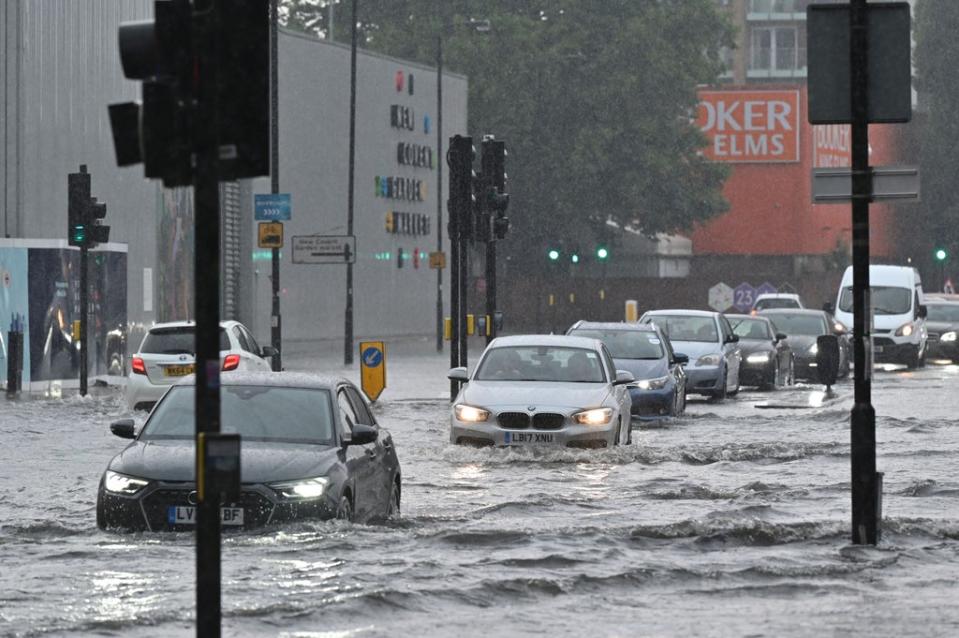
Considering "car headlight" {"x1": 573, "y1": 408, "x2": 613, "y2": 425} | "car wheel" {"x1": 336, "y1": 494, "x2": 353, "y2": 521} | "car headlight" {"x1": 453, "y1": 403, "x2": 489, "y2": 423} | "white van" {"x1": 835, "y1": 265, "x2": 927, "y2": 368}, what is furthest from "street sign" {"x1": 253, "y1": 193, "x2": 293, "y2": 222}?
"car wheel" {"x1": 336, "y1": 494, "x2": 353, "y2": 521}

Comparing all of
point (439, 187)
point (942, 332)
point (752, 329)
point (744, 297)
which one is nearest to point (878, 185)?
point (752, 329)

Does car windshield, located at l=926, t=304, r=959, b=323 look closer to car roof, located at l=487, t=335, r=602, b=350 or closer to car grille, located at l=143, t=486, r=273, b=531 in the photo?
car roof, located at l=487, t=335, r=602, b=350

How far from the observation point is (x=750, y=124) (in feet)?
294

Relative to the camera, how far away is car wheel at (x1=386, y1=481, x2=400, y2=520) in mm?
15539

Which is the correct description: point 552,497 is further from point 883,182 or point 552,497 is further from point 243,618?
point 243,618

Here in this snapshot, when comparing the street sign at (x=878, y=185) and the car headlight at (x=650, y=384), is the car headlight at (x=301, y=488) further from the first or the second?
the car headlight at (x=650, y=384)

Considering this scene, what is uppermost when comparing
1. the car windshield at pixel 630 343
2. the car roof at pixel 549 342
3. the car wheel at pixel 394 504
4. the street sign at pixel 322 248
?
the street sign at pixel 322 248

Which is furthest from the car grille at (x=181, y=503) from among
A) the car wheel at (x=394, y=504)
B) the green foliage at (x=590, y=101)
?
the green foliage at (x=590, y=101)

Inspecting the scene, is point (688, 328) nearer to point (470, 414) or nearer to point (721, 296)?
point (470, 414)

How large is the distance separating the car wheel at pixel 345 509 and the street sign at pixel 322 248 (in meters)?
31.3

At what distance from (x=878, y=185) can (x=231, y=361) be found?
1630 centimetres

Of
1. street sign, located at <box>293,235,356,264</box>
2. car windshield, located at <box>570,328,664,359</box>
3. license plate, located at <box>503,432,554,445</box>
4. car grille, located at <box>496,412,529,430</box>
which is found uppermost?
street sign, located at <box>293,235,356,264</box>

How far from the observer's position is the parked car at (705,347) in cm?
3478

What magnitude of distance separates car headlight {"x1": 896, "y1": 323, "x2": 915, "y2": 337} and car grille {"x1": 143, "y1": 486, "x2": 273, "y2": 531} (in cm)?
3813
